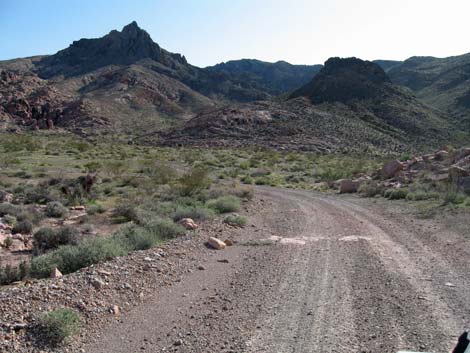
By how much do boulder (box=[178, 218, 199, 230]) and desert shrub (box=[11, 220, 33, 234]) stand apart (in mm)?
5111

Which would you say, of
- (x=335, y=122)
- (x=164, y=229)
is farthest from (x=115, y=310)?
(x=335, y=122)

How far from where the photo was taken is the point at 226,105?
4021 inches

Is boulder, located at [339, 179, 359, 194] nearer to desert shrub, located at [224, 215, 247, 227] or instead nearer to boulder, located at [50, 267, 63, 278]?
desert shrub, located at [224, 215, 247, 227]

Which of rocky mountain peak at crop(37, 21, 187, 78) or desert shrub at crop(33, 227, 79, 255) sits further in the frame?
rocky mountain peak at crop(37, 21, 187, 78)

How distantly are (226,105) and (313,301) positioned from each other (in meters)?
95.6

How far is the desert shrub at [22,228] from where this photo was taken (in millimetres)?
15320

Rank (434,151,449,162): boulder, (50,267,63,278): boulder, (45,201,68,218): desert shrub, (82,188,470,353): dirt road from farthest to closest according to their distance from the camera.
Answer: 1. (434,151,449,162): boulder
2. (45,201,68,218): desert shrub
3. (50,267,63,278): boulder
4. (82,188,470,353): dirt road

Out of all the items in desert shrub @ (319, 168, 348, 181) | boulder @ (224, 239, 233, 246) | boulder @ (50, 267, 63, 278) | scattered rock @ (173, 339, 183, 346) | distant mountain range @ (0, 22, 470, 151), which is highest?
distant mountain range @ (0, 22, 470, 151)

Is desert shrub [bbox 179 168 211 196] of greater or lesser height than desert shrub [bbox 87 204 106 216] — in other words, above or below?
above

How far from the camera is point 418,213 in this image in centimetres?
1858

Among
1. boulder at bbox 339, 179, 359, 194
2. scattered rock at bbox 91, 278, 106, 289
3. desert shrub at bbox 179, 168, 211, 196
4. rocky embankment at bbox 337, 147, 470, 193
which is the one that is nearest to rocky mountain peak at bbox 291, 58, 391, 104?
rocky embankment at bbox 337, 147, 470, 193

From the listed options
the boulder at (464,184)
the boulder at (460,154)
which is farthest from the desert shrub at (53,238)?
the boulder at (460,154)

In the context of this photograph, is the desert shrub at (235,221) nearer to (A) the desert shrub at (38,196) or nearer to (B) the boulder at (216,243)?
(B) the boulder at (216,243)

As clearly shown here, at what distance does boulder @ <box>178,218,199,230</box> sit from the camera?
47.6ft
